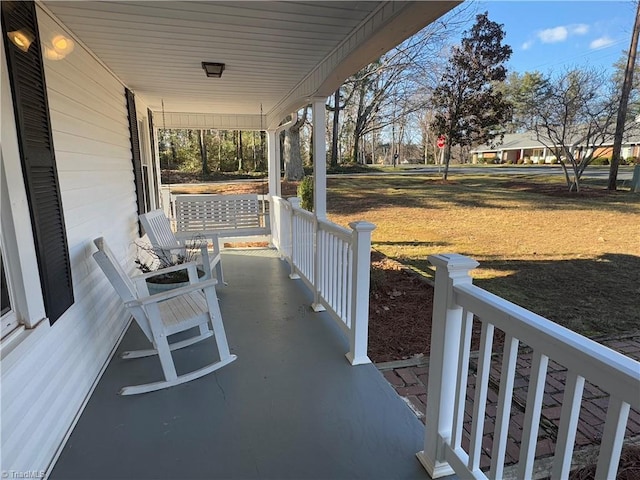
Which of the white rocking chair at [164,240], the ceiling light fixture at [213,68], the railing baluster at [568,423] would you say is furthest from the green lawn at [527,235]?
the ceiling light fixture at [213,68]

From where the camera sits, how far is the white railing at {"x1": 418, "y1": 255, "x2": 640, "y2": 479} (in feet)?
2.91

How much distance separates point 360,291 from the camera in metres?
2.46

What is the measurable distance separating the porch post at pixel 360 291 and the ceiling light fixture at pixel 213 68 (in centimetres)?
194

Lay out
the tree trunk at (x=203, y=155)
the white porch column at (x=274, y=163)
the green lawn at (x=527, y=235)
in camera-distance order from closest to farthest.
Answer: the green lawn at (x=527, y=235)
the white porch column at (x=274, y=163)
the tree trunk at (x=203, y=155)

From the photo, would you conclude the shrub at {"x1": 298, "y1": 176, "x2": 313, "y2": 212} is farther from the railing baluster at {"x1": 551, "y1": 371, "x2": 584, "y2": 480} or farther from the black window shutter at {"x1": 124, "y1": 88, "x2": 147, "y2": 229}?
the railing baluster at {"x1": 551, "y1": 371, "x2": 584, "y2": 480}

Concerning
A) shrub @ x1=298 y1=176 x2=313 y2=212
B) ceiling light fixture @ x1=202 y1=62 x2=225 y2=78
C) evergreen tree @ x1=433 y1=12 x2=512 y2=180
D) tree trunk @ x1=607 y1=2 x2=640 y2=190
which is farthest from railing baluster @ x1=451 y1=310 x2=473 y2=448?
evergreen tree @ x1=433 y1=12 x2=512 y2=180

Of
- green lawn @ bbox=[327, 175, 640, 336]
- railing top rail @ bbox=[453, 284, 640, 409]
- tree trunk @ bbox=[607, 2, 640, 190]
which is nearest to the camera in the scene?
railing top rail @ bbox=[453, 284, 640, 409]

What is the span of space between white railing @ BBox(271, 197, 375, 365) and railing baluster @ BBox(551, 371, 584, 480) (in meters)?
1.46

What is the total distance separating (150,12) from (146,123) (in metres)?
3.56

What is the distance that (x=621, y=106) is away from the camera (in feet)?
36.9

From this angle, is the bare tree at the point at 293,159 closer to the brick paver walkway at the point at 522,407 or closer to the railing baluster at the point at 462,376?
the brick paver walkway at the point at 522,407

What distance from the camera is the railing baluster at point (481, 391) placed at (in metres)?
1.34

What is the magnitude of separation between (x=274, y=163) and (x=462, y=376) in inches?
203

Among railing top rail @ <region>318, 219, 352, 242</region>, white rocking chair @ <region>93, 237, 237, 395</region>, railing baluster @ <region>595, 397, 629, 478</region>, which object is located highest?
railing top rail @ <region>318, 219, 352, 242</region>
